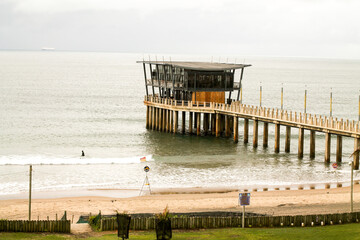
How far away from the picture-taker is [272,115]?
55688 mm

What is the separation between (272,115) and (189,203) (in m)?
20.4

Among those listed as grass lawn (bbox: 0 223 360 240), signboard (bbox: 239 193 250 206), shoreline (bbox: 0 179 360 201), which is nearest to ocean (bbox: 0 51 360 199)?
shoreline (bbox: 0 179 360 201)

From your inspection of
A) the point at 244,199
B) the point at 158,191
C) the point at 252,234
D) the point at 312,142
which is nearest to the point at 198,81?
the point at 312,142

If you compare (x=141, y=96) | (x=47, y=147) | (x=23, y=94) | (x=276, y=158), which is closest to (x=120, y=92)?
(x=141, y=96)

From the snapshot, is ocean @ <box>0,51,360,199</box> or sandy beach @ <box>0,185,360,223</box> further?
ocean @ <box>0,51,360,199</box>

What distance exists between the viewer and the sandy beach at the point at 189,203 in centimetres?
3512

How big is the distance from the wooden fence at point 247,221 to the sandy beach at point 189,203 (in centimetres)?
458

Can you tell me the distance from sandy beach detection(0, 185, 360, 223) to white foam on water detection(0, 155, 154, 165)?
12.8 m

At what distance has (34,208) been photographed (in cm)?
3619

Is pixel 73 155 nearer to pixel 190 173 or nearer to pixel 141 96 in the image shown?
pixel 190 173

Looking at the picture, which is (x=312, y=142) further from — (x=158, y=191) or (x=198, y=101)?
(x=158, y=191)

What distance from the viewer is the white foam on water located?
53781mm

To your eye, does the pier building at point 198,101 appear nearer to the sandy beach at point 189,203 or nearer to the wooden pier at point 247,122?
the wooden pier at point 247,122

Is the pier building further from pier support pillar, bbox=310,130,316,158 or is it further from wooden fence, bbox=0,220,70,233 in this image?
wooden fence, bbox=0,220,70,233
